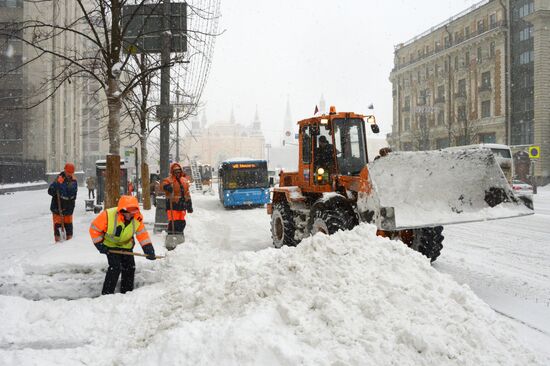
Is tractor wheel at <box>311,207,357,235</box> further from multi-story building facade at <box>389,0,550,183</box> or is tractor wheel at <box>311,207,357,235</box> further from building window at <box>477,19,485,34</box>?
building window at <box>477,19,485,34</box>

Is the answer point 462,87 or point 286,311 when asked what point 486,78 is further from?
point 286,311

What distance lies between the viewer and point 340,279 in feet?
15.8

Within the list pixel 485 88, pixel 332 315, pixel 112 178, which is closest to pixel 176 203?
pixel 112 178

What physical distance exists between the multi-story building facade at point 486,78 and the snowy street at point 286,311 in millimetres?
30494

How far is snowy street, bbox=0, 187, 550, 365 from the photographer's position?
3.88m

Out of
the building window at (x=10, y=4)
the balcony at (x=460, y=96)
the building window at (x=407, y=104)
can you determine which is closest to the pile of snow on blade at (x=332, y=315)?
the building window at (x=10, y=4)

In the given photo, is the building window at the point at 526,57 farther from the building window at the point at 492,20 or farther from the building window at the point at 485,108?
the building window at the point at 485,108

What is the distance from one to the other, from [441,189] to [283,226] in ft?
12.7

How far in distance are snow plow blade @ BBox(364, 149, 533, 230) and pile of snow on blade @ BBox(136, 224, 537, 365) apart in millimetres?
1464

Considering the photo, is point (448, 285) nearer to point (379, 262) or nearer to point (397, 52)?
point (379, 262)

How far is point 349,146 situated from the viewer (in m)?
8.71

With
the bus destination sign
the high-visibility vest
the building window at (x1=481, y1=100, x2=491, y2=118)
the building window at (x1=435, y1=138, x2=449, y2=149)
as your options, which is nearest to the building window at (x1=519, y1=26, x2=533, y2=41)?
the building window at (x1=481, y1=100, x2=491, y2=118)

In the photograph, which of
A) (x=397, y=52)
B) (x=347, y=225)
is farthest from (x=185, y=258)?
(x=397, y=52)

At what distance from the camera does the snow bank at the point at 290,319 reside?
384 centimetres
